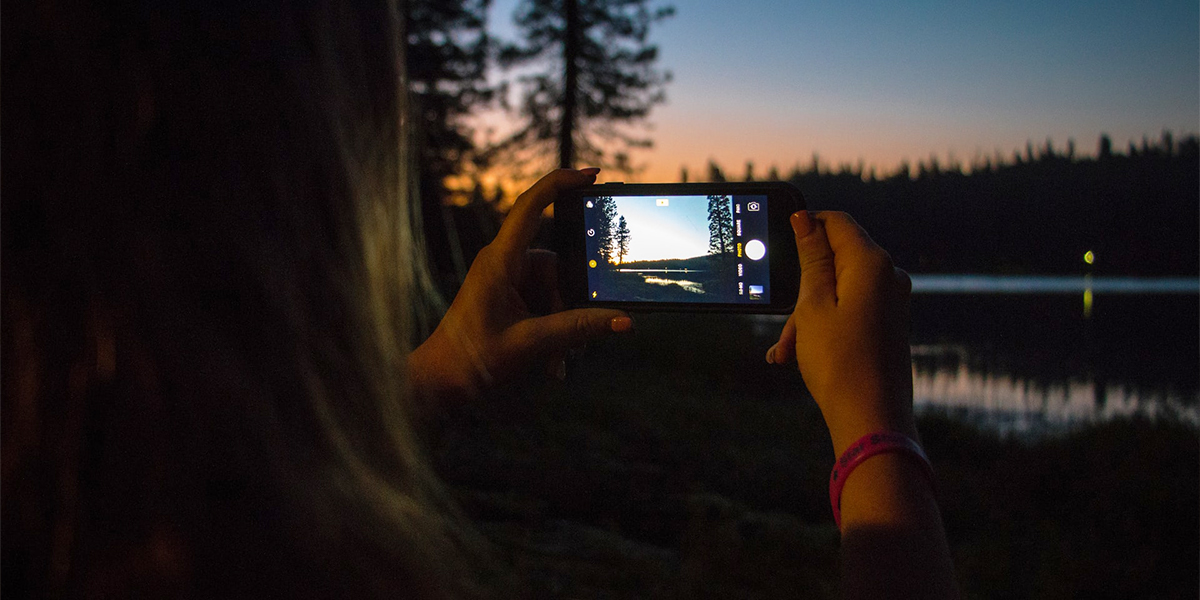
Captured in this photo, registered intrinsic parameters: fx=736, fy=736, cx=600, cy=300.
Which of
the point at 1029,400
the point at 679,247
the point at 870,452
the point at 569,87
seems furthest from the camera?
the point at 569,87

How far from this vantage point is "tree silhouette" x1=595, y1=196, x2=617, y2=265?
134 cm

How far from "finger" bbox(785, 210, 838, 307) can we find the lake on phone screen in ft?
16.3

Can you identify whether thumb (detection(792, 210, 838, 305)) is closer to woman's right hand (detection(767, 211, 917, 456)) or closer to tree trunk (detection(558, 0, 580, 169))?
woman's right hand (detection(767, 211, 917, 456))

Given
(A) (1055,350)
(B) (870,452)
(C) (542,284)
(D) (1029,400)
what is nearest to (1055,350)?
(A) (1055,350)

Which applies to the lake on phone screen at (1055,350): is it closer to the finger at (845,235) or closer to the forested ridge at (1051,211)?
the forested ridge at (1051,211)

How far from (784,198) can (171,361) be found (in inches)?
39.7

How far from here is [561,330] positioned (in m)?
1.26

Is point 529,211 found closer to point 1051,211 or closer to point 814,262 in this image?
point 814,262

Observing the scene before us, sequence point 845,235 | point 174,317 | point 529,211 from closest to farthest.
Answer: point 174,317 → point 845,235 → point 529,211

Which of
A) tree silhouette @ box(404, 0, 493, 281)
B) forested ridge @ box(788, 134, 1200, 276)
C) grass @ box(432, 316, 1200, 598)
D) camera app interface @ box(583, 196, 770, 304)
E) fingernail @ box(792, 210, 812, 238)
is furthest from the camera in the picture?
tree silhouette @ box(404, 0, 493, 281)

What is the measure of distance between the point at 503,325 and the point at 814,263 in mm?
513

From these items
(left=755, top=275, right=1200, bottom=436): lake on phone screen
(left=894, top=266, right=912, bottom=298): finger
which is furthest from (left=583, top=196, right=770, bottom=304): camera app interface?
(left=755, top=275, right=1200, bottom=436): lake on phone screen

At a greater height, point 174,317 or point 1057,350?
point 174,317

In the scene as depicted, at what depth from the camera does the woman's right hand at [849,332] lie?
0.82 meters
